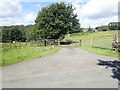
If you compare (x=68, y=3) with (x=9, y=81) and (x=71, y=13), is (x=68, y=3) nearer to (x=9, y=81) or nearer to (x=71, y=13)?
(x=71, y=13)

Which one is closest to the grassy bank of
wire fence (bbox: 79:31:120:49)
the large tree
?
wire fence (bbox: 79:31:120:49)

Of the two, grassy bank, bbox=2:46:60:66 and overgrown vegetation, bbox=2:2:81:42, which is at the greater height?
overgrown vegetation, bbox=2:2:81:42

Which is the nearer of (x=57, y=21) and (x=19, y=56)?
(x=19, y=56)

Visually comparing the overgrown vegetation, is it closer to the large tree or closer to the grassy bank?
the large tree

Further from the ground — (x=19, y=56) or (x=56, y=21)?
(x=56, y=21)

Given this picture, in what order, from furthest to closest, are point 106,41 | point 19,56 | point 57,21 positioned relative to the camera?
point 57,21
point 106,41
point 19,56

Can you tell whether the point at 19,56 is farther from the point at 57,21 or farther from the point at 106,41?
the point at 106,41

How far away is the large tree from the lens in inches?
730

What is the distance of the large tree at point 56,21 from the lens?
18.5 metres

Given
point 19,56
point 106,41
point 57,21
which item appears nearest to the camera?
point 19,56

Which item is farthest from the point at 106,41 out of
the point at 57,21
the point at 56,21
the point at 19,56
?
the point at 19,56

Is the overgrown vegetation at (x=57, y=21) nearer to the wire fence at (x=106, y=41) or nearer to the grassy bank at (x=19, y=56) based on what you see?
the wire fence at (x=106, y=41)

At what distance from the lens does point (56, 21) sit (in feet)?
58.6

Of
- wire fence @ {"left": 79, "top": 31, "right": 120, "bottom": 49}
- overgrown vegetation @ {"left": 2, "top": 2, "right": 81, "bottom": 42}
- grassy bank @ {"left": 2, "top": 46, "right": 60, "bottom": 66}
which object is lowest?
grassy bank @ {"left": 2, "top": 46, "right": 60, "bottom": 66}
